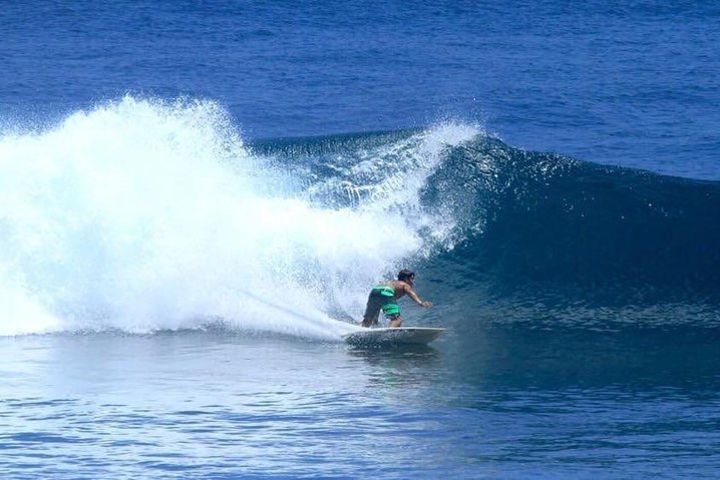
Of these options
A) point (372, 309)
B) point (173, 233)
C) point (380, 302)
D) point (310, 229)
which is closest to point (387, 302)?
point (380, 302)

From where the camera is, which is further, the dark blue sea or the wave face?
the wave face

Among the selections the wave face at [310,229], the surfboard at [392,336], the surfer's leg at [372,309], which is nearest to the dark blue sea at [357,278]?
the wave face at [310,229]

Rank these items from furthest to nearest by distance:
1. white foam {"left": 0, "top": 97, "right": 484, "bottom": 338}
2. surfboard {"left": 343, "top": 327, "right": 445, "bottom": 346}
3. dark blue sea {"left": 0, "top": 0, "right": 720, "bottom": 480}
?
white foam {"left": 0, "top": 97, "right": 484, "bottom": 338}, surfboard {"left": 343, "top": 327, "right": 445, "bottom": 346}, dark blue sea {"left": 0, "top": 0, "right": 720, "bottom": 480}

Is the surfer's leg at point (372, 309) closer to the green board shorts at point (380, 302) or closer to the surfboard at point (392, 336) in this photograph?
the green board shorts at point (380, 302)

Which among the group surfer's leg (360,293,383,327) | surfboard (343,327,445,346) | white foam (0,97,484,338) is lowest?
surfboard (343,327,445,346)

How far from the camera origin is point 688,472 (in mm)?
11305

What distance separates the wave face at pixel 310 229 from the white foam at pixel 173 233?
0.03 metres

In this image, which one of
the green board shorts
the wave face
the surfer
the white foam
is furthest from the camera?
the wave face

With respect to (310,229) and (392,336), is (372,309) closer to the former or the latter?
(392,336)

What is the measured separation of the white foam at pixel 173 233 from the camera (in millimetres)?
18234

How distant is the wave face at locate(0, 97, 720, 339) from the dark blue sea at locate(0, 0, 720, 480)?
5cm

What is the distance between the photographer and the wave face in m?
18.6

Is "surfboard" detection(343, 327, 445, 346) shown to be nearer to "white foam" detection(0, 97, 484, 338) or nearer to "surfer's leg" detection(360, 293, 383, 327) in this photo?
"white foam" detection(0, 97, 484, 338)

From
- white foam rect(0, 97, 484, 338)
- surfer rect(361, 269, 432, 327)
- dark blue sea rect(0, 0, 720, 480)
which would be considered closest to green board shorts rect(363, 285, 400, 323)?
surfer rect(361, 269, 432, 327)
